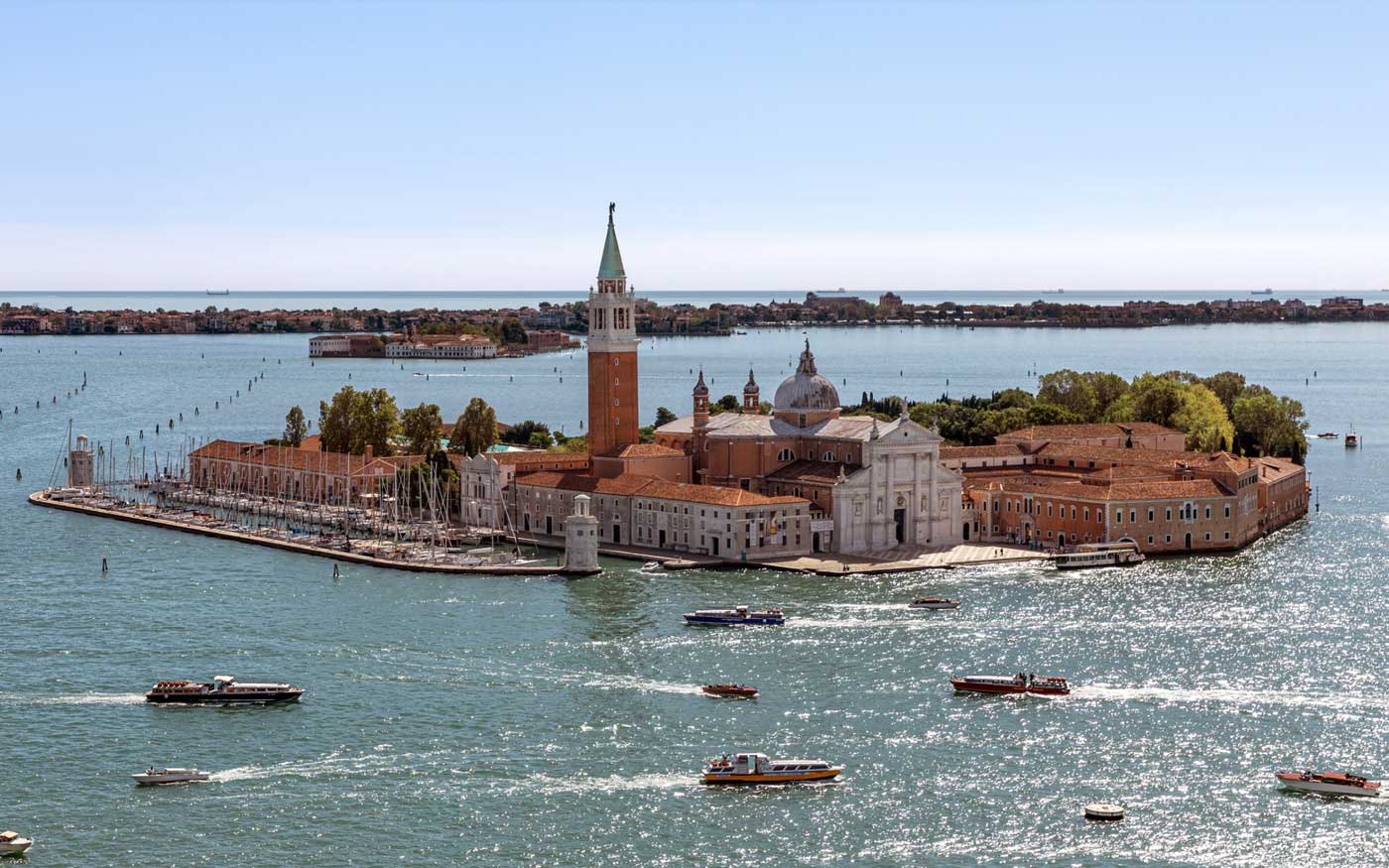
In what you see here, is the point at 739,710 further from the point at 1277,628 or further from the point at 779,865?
the point at 1277,628

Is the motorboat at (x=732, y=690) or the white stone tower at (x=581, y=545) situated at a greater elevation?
the white stone tower at (x=581, y=545)

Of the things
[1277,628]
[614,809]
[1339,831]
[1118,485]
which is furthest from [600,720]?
[1118,485]

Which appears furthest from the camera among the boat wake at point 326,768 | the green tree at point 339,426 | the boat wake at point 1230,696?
the green tree at point 339,426

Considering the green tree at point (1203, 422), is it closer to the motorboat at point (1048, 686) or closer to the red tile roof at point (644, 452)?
the red tile roof at point (644, 452)

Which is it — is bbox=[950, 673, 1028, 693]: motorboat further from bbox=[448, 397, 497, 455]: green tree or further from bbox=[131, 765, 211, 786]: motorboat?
bbox=[448, 397, 497, 455]: green tree

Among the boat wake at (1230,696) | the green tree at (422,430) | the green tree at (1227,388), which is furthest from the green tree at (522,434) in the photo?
the boat wake at (1230,696)

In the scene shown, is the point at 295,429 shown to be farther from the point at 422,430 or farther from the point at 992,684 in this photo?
the point at 992,684
